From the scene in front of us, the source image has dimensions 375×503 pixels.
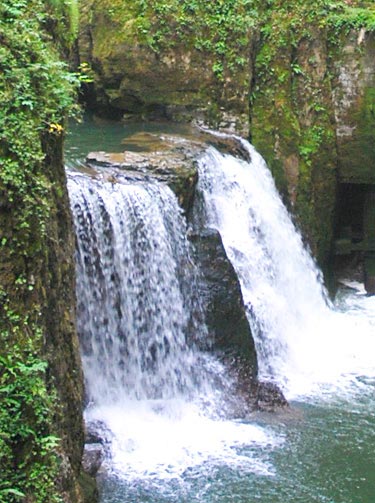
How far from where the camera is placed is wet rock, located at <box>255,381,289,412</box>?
28.2 ft

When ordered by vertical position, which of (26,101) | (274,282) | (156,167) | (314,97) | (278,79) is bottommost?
(274,282)

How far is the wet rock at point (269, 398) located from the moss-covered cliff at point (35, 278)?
128 inches

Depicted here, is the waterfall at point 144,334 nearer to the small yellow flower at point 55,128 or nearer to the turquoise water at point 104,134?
the turquoise water at point 104,134

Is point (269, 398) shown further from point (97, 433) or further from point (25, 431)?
point (25, 431)

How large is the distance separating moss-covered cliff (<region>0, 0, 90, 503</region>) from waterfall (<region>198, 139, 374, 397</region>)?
4409 mm

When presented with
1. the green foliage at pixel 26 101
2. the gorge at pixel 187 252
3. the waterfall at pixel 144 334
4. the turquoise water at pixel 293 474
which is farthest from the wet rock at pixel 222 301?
the green foliage at pixel 26 101

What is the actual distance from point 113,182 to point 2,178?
441cm

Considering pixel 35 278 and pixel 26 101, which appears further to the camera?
pixel 26 101

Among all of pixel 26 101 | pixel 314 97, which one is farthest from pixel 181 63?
pixel 26 101

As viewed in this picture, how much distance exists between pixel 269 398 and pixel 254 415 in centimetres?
30

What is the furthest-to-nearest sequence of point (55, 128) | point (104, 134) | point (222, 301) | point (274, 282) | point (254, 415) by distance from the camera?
point (104, 134), point (274, 282), point (222, 301), point (254, 415), point (55, 128)

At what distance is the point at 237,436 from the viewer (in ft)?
26.1

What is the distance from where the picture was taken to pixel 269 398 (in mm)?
8672

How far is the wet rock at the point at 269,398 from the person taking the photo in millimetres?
8602
